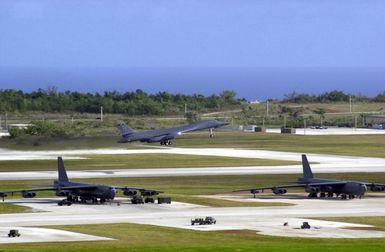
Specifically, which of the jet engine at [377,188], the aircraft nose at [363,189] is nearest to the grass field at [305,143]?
the jet engine at [377,188]

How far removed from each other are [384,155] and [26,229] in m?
80.3

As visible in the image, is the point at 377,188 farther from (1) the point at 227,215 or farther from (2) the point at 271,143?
(2) the point at 271,143

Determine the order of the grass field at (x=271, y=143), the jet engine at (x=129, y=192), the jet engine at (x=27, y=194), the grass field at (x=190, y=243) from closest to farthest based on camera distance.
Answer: the grass field at (x=190, y=243)
the jet engine at (x=27, y=194)
the jet engine at (x=129, y=192)
the grass field at (x=271, y=143)

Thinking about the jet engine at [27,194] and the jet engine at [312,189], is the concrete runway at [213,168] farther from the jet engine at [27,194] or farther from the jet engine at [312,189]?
the jet engine at [312,189]

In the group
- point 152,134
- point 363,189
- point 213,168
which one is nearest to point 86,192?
point 363,189

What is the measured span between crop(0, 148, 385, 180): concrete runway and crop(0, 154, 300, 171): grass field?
2.31 meters

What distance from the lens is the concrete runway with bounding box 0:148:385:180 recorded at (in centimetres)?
13162

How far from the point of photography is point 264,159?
494 feet

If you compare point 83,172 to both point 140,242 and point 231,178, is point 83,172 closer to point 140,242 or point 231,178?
point 231,178

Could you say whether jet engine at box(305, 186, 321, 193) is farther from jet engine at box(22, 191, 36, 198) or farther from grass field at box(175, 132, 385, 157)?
grass field at box(175, 132, 385, 157)

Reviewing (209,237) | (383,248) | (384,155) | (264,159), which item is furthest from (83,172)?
(383,248)

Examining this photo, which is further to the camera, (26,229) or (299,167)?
(299,167)

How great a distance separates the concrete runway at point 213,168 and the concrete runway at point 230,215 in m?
26.4

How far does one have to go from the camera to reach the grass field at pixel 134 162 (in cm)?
14141
